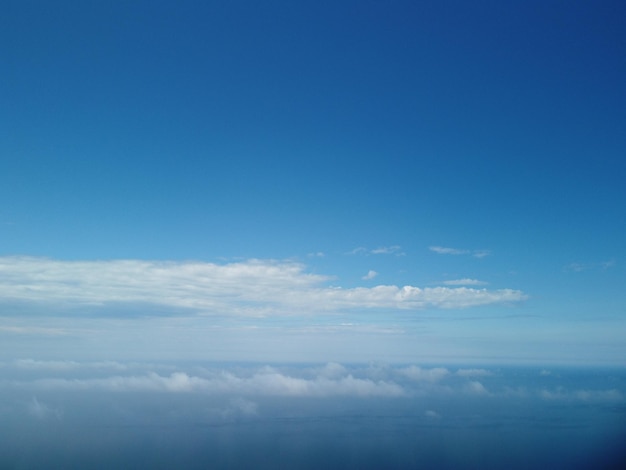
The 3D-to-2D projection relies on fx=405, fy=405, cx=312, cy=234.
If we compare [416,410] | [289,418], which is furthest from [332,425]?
[416,410]

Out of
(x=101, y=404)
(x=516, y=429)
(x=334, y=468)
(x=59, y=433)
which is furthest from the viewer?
(x=101, y=404)

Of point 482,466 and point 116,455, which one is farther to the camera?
point 116,455

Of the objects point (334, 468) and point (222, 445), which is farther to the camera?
point (222, 445)

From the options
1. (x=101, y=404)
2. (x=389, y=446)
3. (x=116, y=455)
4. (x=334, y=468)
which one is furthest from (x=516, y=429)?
(x=101, y=404)

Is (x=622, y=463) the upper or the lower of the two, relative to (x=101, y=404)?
upper

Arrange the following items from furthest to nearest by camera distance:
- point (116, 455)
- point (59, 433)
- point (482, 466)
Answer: point (59, 433)
point (116, 455)
point (482, 466)

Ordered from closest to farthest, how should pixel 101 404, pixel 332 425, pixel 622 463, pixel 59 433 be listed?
1. pixel 622 463
2. pixel 59 433
3. pixel 332 425
4. pixel 101 404

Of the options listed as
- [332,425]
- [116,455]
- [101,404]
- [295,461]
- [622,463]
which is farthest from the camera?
[101,404]

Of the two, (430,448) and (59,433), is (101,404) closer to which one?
(59,433)

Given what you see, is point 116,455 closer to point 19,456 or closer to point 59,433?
point 19,456
